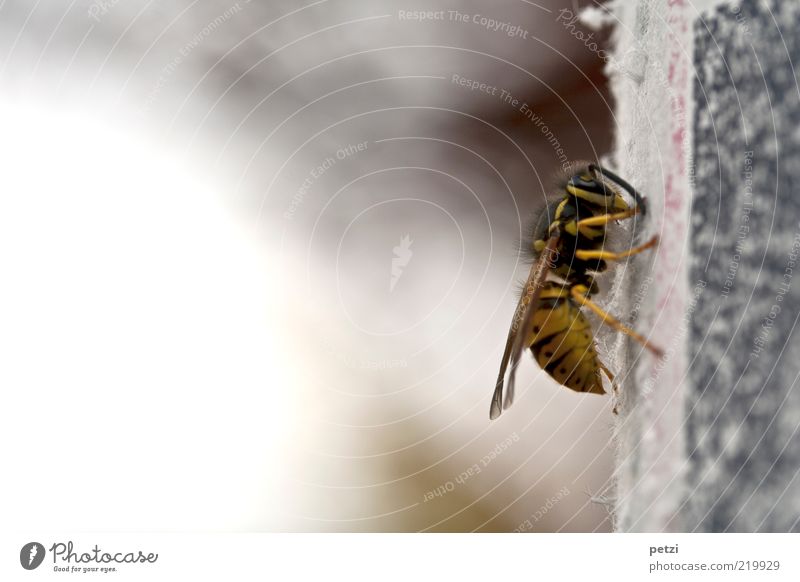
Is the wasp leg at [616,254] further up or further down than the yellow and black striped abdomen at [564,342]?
further up

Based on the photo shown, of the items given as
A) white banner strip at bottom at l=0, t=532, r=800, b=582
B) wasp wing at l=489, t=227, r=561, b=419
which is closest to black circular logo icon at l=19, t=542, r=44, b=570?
white banner strip at bottom at l=0, t=532, r=800, b=582

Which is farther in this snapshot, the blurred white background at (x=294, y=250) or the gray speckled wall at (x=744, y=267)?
the blurred white background at (x=294, y=250)

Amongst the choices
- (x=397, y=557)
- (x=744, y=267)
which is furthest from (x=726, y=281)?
(x=397, y=557)

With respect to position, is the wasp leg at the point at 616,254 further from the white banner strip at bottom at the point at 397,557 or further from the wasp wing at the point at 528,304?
the white banner strip at bottom at the point at 397,557

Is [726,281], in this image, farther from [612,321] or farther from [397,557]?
[397,557]

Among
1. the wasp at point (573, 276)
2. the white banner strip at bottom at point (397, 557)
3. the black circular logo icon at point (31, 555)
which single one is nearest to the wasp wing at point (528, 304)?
the wasp at point (573, 276)

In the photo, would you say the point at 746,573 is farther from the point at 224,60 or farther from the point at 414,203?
the point at 224,60

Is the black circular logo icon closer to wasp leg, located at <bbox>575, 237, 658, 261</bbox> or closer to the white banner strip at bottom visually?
the white banner strip at bottom

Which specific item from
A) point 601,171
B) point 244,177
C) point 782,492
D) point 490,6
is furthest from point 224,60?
point 782,492
